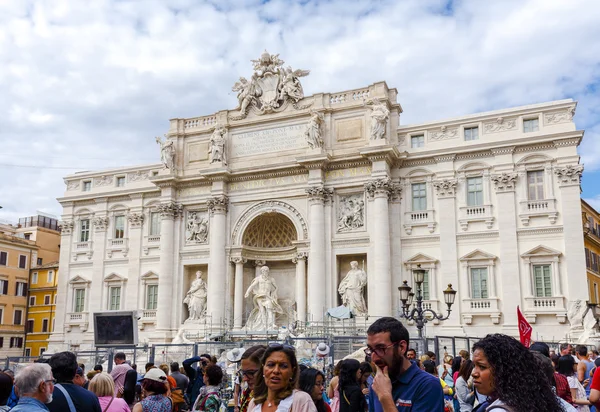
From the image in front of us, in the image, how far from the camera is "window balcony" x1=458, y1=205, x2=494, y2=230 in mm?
29688

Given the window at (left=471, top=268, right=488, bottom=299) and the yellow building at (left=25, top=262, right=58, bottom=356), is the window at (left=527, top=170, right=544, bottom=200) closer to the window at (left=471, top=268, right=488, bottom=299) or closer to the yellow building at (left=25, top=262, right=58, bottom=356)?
the window at (left=471, top=268, right=488, bottom=299)

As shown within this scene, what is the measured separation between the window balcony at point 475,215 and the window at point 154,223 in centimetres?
1764

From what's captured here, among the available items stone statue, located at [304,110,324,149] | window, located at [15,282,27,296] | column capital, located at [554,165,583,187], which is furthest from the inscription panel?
window, located at [15,282,27,296]

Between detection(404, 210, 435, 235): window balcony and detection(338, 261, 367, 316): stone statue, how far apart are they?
3.23 m

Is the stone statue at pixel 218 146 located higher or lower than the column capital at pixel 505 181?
higher

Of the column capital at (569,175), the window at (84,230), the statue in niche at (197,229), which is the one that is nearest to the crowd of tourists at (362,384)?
the column capital at (569,175)

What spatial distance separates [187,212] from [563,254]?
20222mm

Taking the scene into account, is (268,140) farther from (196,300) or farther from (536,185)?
(536,185)

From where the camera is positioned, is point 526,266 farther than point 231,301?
No

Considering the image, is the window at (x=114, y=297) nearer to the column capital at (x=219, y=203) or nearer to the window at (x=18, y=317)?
the column capital at (x=219, y=203)

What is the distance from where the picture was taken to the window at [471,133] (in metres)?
30.8

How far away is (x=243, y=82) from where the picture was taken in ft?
117

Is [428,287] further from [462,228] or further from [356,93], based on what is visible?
[356,93]

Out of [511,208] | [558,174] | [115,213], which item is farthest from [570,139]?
[115,213]
